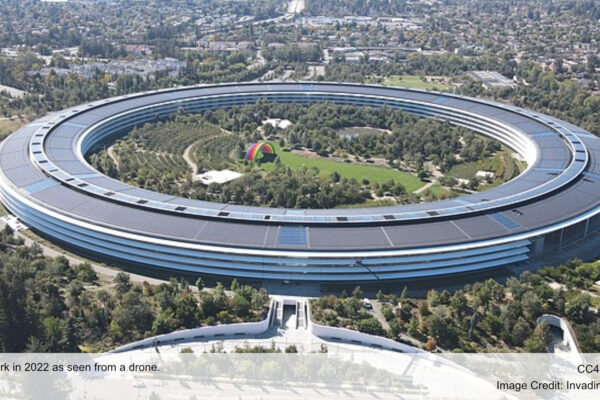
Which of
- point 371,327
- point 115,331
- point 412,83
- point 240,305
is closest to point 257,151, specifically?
point 240,305

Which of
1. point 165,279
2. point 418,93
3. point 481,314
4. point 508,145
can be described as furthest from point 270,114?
point 481,314

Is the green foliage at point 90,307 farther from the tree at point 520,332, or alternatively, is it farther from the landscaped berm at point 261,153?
the landscaped berm at point 261,153

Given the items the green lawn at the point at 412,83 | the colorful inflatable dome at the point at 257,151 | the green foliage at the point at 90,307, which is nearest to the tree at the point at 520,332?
the green foliage at the point at 90,307

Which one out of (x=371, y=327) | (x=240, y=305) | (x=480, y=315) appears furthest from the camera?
(x=480, y=315)

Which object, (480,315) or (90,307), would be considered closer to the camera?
(90,307)

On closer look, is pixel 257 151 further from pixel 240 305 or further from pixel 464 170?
pixel 240 305

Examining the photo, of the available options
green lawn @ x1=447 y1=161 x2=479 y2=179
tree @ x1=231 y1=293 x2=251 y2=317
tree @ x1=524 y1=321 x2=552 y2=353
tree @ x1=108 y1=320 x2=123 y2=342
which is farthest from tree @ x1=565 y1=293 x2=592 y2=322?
tree @ x1=108 y1=320 x2=123 y2=342
